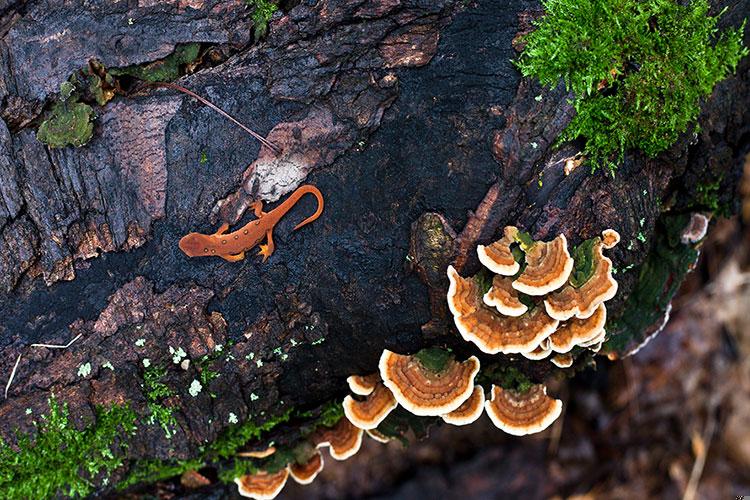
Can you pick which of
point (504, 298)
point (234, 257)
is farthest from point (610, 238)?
point (234, 257)

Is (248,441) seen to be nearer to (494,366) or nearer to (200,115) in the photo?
(494,366)

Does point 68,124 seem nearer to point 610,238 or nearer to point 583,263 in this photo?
point 583,263

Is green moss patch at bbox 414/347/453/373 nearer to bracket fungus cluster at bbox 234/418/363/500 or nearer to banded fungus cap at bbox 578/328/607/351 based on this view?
banded fungus cap at bbox 578/328/607/351

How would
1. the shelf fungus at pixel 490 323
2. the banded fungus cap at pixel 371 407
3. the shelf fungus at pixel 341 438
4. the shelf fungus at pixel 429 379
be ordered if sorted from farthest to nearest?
the shelf fungus at pixel 341 438 → the banded fungus cap at pixel 371 407 → the shelf fungus at pixel 429 379 → the shelf fungus at pixel 490 323

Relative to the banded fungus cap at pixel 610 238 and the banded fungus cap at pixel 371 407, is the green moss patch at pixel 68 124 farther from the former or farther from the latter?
the banded fungus cap at pixel 610 238

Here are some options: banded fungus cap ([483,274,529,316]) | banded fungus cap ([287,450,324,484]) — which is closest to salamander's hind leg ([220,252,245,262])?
banded fungus cap ([483,274,529,316])

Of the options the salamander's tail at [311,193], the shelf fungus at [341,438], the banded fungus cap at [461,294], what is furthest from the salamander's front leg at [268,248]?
the shelf fungus at [341,438]
